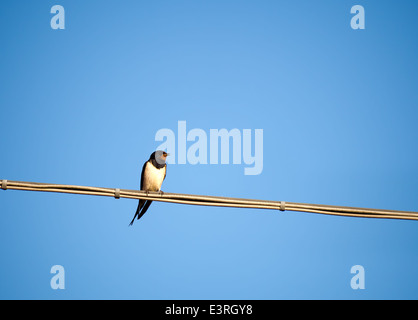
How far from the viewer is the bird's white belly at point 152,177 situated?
863 centimetres

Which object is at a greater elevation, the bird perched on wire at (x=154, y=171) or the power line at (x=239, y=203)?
the bird perched on wire at (x=154, y=171)

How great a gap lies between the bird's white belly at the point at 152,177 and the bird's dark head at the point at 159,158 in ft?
0.30

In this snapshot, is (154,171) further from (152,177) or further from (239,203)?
(239,203)

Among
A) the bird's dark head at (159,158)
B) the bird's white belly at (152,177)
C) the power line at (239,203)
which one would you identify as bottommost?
the power line at (239,203)

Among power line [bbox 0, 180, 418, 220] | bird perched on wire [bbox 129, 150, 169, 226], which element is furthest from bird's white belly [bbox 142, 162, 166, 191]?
power line [bbox 0, 180, 418, 220]

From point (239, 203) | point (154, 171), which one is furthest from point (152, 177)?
point (239, 203)

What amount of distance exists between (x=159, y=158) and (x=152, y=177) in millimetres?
389

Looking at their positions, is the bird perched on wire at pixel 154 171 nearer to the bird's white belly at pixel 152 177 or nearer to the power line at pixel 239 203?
the bird's white belly at pixel 152 177

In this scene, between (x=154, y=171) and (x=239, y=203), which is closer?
(x=239, y=203)

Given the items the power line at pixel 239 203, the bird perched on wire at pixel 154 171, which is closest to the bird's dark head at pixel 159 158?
the bird perched on wire at pixel 154 171

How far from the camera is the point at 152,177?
28.3 feet
